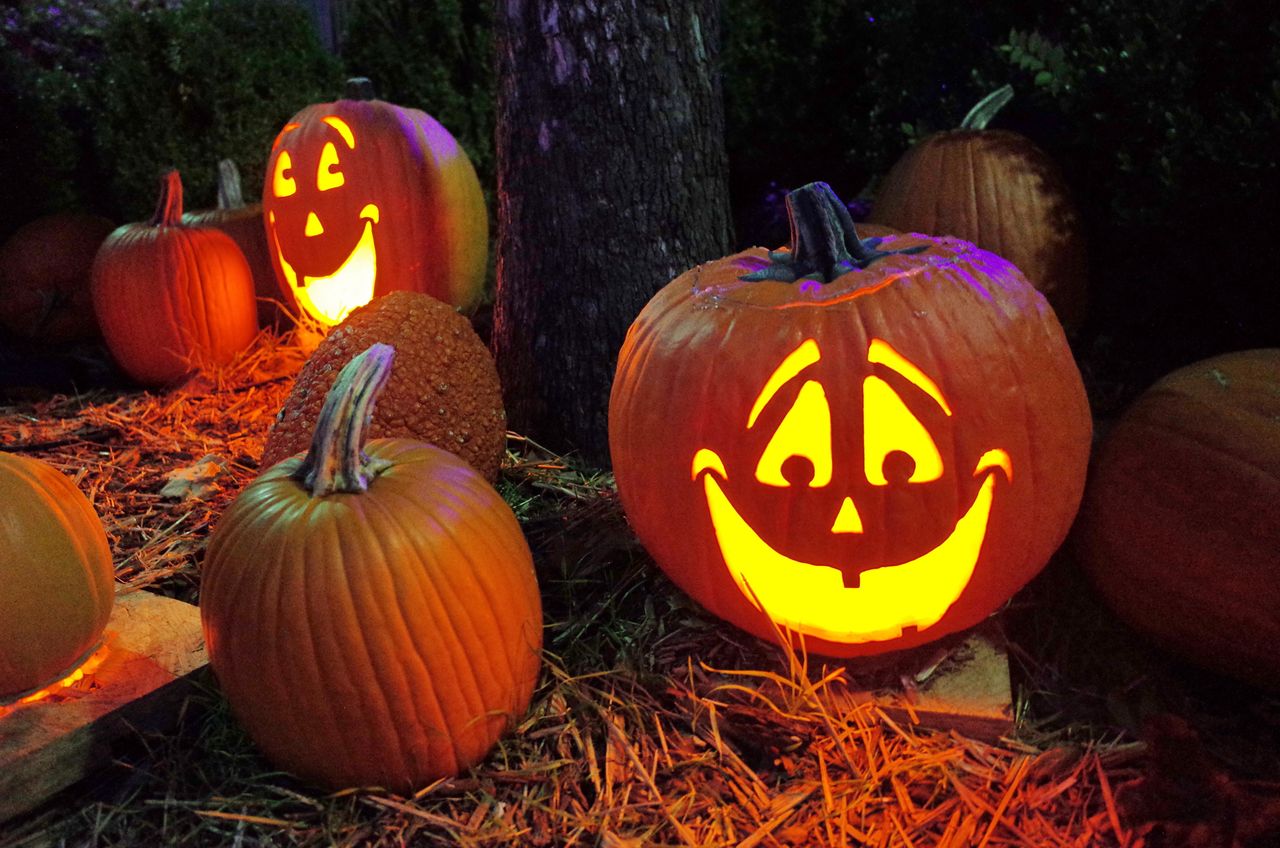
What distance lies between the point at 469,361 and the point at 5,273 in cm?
334

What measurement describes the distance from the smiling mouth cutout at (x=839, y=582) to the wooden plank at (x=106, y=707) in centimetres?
119

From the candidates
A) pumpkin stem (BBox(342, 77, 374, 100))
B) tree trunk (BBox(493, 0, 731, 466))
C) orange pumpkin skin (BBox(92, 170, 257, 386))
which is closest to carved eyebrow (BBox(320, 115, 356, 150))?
pumpkin stem (BBox(342, 77, 374, 100))

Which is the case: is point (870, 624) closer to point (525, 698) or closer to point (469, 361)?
point (525, 698)

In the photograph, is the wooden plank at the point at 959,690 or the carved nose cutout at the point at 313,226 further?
the carved nose cutout at the point at 313,226

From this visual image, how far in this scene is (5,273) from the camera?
4.68 m

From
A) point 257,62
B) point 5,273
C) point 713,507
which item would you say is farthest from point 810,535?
point 5,273

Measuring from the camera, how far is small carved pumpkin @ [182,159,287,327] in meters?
4.40

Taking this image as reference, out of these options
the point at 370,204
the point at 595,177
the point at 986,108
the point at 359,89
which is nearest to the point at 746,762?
the point at 595,177

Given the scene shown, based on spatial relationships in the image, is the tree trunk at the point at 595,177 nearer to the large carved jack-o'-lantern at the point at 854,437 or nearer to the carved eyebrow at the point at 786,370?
the large carved jack-o'-lantern at the point at 854,437

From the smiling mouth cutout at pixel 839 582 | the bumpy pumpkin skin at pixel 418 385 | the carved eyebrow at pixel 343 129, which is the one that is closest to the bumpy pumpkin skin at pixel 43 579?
the bumpy pumpkin skin at pixel 418 385

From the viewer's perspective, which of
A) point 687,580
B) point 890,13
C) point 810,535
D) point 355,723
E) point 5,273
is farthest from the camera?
point 5,273

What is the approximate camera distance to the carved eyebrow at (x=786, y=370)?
6.15 ft

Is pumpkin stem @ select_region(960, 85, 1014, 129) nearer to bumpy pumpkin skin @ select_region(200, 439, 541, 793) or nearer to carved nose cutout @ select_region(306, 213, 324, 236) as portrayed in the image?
bumpy pumpkin skin @ select_region(200, 439, 541, 793)

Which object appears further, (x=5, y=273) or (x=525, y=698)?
(x=5, y=273)
